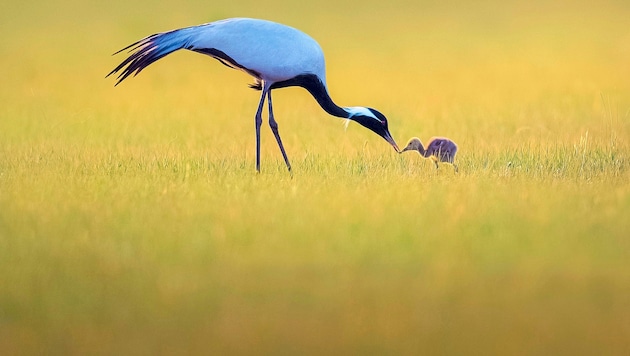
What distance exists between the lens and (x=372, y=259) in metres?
6.72

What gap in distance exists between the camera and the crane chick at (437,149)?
9562 mm

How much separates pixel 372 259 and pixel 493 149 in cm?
394

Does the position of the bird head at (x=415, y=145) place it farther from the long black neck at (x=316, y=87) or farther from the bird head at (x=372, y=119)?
the long black neck at (x=316, y=87)

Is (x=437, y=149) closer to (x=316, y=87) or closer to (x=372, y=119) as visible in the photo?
(x=372, y=119)

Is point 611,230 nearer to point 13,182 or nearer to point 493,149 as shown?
point 493,149

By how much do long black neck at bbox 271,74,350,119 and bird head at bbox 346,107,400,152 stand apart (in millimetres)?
76

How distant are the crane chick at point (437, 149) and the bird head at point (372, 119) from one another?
0.16 metres

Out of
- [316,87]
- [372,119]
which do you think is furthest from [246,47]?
[372,119]

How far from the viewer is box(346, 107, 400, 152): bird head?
970 centimetres

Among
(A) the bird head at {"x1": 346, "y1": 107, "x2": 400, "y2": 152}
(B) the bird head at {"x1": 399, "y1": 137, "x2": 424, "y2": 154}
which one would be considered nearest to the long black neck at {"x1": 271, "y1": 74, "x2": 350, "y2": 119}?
(A) the bird head at {"x1": 346, "y1": 107, "x2": 400, "y2": 152}

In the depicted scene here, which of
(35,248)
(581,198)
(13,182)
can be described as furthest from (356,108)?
(35,248)

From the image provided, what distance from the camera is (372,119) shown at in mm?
9703

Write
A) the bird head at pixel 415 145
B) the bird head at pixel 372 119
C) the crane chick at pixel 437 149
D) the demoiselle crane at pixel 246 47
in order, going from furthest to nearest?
1. the bird head at pixel 415 145
2. the bird head at pixel 372 119
3. the crane chick at pixel 437 149
4. the demoiselle crane at pixel 246 47

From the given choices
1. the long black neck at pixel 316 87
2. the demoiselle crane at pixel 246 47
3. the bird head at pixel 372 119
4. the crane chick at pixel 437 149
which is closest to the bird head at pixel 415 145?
the crane chick at pixel 437 149
